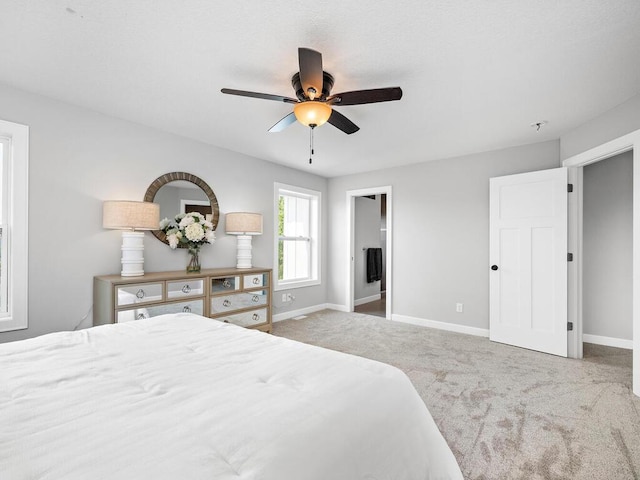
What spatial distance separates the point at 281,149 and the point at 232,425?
12.0 feet

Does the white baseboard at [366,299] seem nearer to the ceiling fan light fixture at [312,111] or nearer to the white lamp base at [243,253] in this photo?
the white lamp base at [243,253]

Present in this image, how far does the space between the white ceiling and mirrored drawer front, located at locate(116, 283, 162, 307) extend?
5.34 feet

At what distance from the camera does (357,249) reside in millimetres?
6359

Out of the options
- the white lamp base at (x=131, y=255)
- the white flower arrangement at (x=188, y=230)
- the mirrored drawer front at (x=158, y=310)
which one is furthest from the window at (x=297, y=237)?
the white lamp base at (x=131, y=255)

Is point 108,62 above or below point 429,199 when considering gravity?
above

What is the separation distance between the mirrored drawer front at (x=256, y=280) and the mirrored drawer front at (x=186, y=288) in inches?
24.1

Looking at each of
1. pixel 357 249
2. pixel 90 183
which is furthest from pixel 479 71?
pixel 357 249

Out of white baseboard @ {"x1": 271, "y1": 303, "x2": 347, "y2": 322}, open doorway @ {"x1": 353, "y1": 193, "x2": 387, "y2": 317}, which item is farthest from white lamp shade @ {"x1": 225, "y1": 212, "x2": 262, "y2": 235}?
open doorway @ {"x1": 353, "y1": 193, "x2": 387, "y2": 317}

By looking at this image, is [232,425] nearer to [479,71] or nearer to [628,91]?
[479,71]

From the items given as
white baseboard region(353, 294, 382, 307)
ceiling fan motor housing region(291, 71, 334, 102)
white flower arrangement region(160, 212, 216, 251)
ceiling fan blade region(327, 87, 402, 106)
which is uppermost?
ceiling fan motor housing region(291, 71, 334, 102)

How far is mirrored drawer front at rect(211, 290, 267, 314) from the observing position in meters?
3.51

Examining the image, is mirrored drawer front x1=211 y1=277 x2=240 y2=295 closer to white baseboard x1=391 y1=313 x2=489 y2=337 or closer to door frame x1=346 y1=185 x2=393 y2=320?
door frame x1=346 y1=185 x2=393 y2=320

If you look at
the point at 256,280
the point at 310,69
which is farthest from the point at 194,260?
the point at 310,69

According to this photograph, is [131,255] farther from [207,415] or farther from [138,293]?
[207,415]
